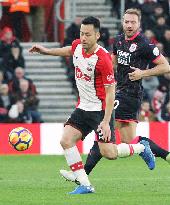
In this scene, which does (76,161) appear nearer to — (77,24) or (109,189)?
(109,189)

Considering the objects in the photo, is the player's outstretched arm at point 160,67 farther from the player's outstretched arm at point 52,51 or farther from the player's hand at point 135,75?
the player's outstretched arm at point 52,51

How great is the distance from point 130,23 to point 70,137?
2.29 metres

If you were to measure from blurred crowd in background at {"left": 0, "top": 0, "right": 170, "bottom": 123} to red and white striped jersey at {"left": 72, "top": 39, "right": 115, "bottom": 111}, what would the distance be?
352 inches

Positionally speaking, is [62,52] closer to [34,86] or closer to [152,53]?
[152,53]

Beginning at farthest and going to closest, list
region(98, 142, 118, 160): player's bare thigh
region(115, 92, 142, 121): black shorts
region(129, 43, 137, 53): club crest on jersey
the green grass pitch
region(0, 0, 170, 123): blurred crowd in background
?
1. region(0, 0, 170, 123): blurred crowd in background
2. region(115, 92, 142, 121): black shorts
3. region(129, 43, 137, 53): club crest on jersey
4. region(98, 142, 118, 160): player's bare thigh
5. the green grass pitch

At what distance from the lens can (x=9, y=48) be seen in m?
22.6

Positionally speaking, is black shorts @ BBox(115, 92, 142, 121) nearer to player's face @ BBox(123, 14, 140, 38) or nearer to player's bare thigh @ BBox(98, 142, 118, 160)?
player's face @ BBox(123, 14, 140, 38)

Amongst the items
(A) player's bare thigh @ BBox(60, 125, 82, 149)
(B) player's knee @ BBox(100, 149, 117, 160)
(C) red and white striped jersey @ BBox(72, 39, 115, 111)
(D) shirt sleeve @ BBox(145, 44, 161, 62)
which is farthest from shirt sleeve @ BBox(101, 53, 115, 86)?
(D) shirt sleeve @ BBox(145, 44, 161, 62)

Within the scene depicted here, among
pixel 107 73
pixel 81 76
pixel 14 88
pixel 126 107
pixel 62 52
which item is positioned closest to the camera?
pixel 107 73

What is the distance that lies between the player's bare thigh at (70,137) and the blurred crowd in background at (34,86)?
352 inches

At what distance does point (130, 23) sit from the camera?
45.8ft

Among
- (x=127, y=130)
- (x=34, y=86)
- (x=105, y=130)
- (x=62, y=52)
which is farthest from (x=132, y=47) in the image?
(x=34, y=86)

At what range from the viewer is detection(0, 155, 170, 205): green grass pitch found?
37.9 feet

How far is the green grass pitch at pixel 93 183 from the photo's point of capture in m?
11.6
